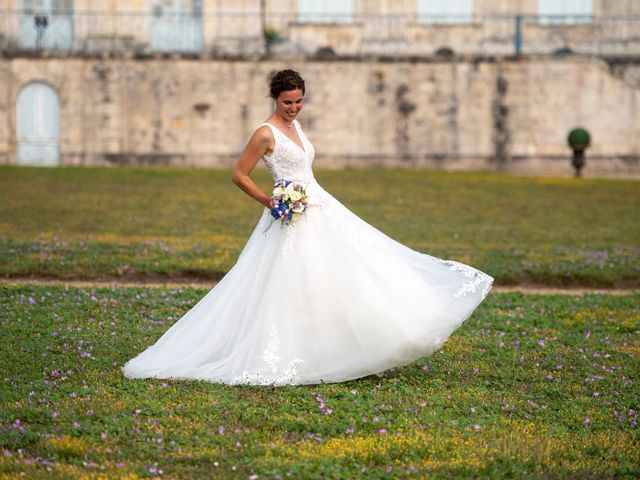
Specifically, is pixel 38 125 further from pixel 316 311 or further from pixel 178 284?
pixel 316 311

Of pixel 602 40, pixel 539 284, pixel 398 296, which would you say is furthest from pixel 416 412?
pixel 602 40

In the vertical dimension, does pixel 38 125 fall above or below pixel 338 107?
below

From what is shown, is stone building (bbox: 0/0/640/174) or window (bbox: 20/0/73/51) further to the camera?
window (bbox: 20/0/73/51)

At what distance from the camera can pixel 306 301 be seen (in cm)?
772

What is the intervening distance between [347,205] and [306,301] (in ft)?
45.7

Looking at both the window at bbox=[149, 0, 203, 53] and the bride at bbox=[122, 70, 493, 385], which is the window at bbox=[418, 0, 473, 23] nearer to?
the window at bbox=[149, 0, 203, 53]

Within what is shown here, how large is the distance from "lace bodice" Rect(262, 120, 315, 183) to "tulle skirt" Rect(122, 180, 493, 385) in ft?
0.43

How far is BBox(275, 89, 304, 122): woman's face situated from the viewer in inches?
313

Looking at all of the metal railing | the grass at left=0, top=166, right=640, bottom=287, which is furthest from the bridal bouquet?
the metal railing

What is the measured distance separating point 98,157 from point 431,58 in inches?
431

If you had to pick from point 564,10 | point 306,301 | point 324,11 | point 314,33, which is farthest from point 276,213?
point 564,10

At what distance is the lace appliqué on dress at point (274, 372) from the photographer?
24.6 ft

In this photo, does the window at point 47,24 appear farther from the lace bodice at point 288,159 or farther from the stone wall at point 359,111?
the lace bodice at point 288,159

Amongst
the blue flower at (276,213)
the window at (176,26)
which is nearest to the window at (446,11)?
the window at (176,26)
